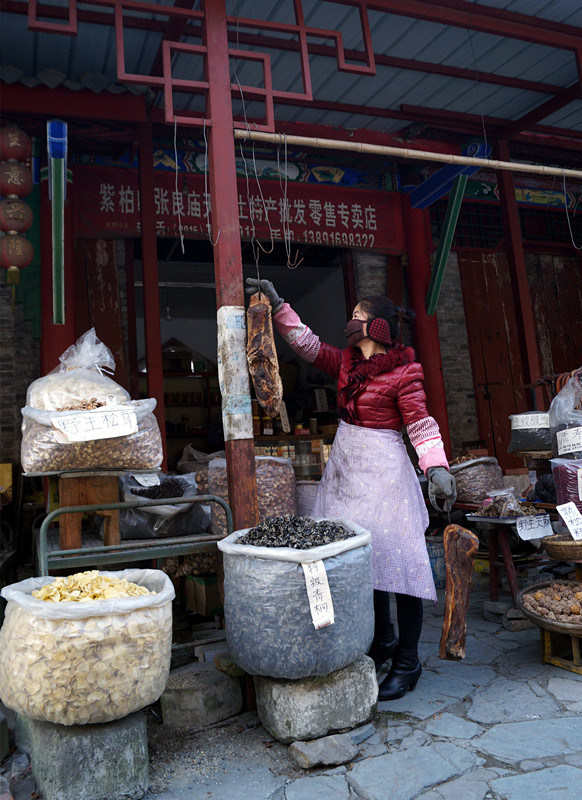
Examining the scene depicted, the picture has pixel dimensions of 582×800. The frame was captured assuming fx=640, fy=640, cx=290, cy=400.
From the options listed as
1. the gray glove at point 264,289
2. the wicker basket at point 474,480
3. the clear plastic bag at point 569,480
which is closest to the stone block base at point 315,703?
the gray glove at point 264,289

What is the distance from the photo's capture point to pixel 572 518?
13.6ft

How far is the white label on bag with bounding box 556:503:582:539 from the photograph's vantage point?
4059 millimetres

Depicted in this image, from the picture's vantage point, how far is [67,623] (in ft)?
8.05

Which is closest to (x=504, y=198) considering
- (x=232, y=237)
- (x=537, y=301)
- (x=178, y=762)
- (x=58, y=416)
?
(x=537, y=301)

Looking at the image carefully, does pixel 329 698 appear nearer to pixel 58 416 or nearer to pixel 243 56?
pixel 58 416

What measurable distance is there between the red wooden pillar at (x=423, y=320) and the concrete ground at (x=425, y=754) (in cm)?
424

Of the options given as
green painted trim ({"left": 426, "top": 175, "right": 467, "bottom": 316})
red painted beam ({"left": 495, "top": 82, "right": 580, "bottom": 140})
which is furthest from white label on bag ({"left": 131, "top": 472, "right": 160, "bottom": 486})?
red painted beam ({"left": 495, "top": 82, "right": 580, "bottom": 140})

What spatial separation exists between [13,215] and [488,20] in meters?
4.34

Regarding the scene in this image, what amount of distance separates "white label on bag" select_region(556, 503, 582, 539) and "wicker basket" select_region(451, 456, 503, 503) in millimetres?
1865

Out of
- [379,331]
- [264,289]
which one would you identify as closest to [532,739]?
[379,331]

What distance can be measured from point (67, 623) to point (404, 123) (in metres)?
6.69

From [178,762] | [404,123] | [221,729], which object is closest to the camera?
[178,762]

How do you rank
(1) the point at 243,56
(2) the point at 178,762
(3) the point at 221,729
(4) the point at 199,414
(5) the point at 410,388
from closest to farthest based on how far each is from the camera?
(2) the point at 178,762 < (3) the point at 221,729 < (5) the point at 410,388 < (1) the point at 243,56 < (4) the point at 199,414

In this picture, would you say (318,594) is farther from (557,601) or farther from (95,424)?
(557,601)
